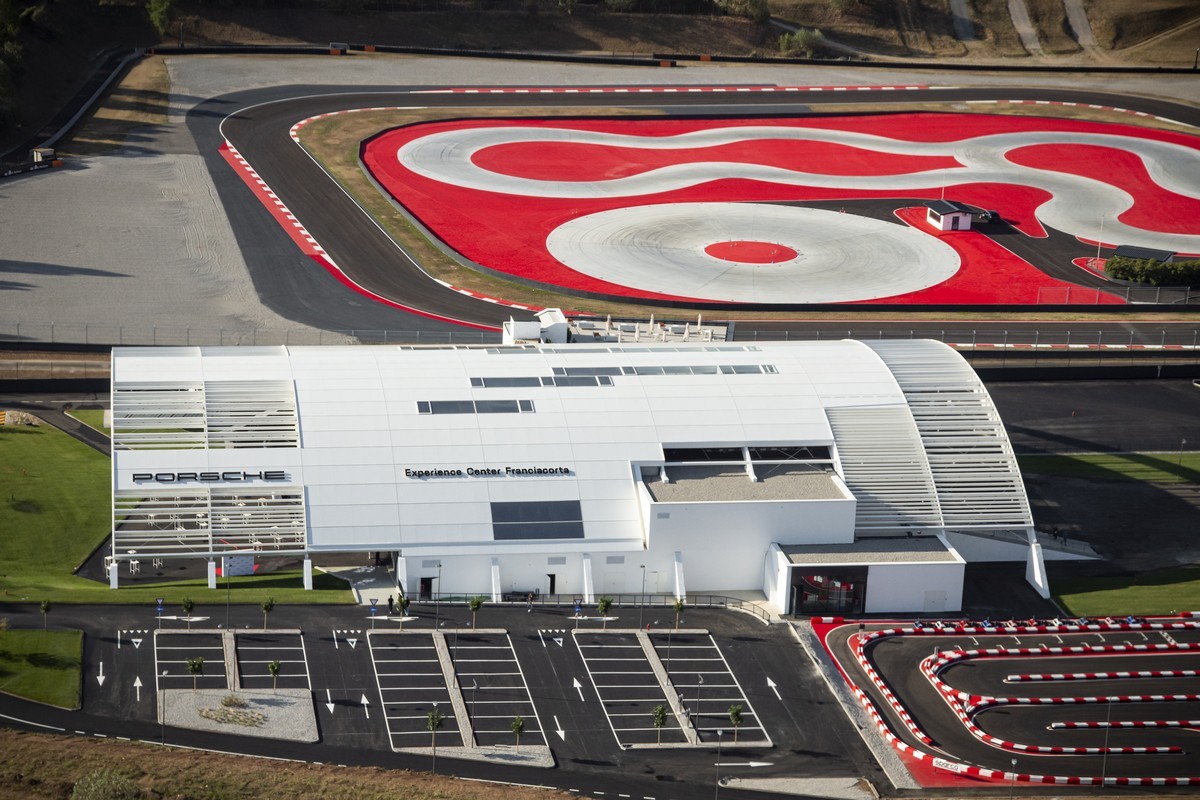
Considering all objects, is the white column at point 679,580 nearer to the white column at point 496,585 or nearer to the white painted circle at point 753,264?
the white column at point 496,585

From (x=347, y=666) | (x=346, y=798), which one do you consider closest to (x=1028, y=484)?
(x=347, y=666)

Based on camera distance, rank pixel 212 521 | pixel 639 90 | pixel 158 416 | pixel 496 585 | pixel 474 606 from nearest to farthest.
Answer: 1. pixel 474 606
2. pixel 496 585
3. pixel 212 521
4. pixel 158 416
5. pixel 639 90

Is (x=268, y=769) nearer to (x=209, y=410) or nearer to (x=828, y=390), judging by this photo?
(x=209, y=410)

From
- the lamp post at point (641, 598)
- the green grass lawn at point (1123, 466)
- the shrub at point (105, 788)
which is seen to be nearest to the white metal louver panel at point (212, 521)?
the lamp post at point (641, 598)

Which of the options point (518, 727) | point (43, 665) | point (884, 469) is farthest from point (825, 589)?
point (43, 665)

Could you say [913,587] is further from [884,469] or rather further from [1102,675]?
[1102,675]
